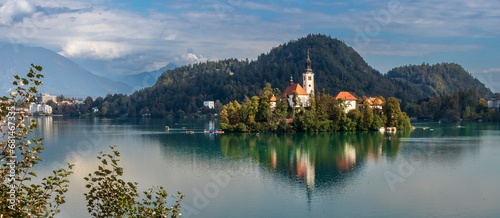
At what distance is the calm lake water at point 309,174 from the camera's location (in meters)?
30.2

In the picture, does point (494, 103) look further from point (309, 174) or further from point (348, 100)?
point (309, 174)

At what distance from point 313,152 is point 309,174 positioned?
15.4 metres

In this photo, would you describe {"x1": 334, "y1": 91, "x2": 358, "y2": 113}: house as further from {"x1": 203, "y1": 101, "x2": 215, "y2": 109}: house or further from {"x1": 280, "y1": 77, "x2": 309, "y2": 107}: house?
{"x1": 203, "y1": 101, "x2": 215, "y2": 109}: house

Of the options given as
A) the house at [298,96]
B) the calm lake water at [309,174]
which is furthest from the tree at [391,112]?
the calm lake water at [309,174]

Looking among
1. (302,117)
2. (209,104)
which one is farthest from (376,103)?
(209,104)

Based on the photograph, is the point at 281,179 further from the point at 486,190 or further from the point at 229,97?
the point at 229,97

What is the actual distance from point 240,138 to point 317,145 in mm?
15420

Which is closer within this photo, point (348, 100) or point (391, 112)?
point (391, 112)

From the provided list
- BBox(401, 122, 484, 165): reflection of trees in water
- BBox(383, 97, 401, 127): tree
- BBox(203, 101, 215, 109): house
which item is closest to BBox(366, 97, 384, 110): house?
BBox(383, 97, 401, 127): tree

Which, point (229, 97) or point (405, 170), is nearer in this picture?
point (405, 170)

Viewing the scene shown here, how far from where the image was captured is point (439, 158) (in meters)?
51.8

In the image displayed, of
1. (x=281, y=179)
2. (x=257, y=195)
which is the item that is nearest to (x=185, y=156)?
(x=281, y=179)

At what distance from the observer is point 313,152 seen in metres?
56.8

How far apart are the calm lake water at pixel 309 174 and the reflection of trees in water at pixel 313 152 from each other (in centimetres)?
12
